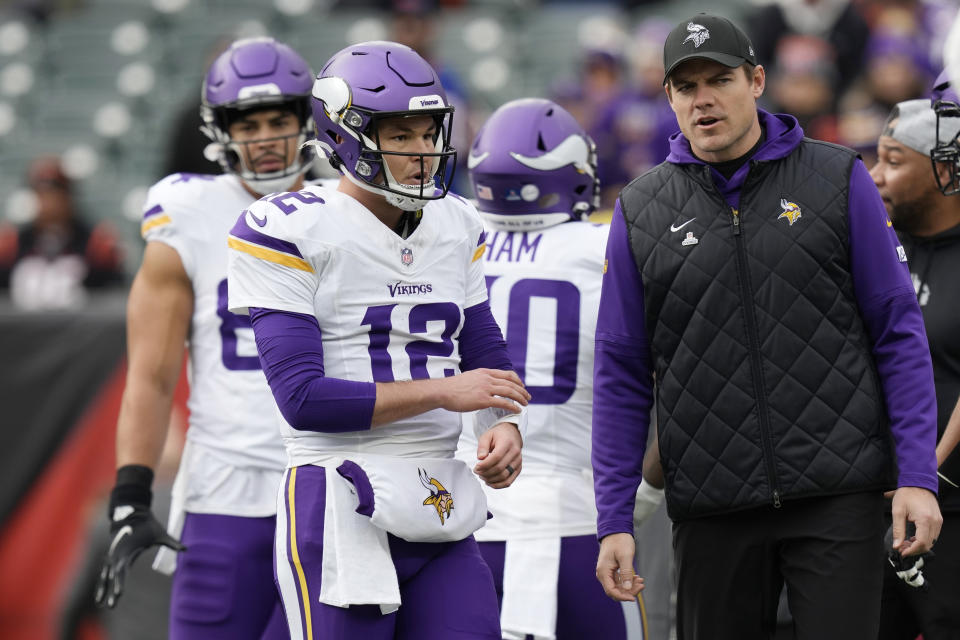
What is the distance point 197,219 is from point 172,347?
40 centimetres

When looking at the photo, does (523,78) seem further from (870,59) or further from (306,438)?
(306,438)

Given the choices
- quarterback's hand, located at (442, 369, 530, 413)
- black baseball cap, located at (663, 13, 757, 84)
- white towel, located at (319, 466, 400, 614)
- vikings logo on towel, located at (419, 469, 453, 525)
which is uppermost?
black baseball cap, located at (663, 13, 757, 84)

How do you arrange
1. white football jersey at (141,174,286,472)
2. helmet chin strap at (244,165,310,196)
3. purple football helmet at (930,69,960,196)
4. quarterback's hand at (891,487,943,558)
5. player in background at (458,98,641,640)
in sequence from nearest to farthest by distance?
quarterback's hand at (891,487,943,558) → purple football helmet at (930,69,960,196) → player in background at (458,98,641,640) → white football jersey at (141,174,286,472) → helmet chin strap at (244,165,310,196)

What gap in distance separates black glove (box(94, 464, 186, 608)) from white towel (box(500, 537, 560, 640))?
983 mm

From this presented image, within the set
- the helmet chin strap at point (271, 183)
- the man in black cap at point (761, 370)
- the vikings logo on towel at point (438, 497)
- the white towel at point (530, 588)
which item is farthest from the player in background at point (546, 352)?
the vikings logo on towel at point (438, 497)

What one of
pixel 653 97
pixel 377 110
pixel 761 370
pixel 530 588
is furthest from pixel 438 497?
pixel 653 97

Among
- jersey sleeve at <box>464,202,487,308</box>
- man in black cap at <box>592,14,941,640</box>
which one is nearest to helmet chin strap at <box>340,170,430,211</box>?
jersey sleeve at <box>464,202,487,308</box>

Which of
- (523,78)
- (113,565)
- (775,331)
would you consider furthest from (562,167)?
(523,78)

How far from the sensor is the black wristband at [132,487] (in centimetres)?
423

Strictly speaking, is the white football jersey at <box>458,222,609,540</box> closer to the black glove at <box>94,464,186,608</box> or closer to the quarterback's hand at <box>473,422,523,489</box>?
the quarterback's hand at <box>473,422,523,489</box>

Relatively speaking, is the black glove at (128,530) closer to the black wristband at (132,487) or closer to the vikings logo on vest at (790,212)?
the black wristband at (132,487)

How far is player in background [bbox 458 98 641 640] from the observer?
156 inches

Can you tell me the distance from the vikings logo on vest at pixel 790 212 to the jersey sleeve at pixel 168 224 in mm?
1839

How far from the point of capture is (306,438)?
334 centimetres
